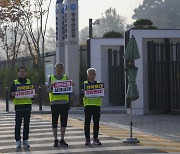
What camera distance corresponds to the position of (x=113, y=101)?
26.9 meters

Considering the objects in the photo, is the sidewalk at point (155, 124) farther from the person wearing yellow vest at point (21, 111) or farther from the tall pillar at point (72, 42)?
the tall pillar at point (72, 42)

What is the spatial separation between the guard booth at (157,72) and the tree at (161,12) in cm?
7772

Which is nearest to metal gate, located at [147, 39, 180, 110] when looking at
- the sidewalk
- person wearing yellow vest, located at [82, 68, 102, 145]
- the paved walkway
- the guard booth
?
the guard booth

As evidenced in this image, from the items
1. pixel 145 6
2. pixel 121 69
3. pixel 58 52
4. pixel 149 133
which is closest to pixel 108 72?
pixel 121 69

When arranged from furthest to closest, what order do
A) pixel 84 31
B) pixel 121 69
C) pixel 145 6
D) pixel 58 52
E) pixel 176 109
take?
pixel 84 31 → pixel 145 6 → pixel 58 52 → pixel 121 69 → pixel 176 109

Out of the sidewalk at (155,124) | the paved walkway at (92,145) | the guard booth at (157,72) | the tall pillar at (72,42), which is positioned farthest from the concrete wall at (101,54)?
the paved walkway at (92,145)

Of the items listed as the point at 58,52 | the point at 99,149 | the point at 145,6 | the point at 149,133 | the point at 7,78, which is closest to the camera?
the point at 99,149

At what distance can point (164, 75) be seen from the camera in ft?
69.3

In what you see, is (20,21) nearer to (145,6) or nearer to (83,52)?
(83,52)

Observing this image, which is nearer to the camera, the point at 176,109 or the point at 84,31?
the point at 176,109

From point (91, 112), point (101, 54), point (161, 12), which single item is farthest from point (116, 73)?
point (161, 12)

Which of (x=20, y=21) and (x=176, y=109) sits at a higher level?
(x=20, y=21)

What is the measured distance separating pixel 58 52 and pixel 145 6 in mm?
90154

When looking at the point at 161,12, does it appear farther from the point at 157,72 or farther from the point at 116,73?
the point at 157,72
